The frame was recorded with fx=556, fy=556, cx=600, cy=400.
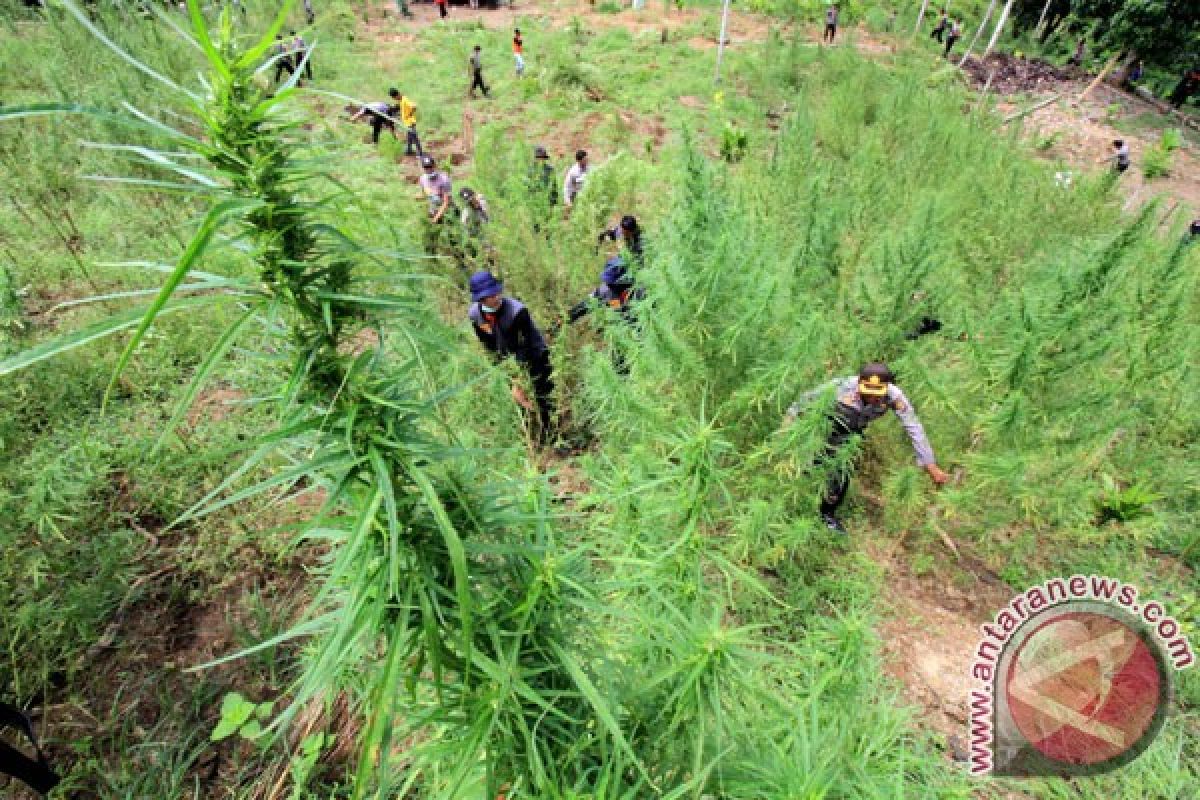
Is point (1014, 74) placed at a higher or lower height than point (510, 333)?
lower

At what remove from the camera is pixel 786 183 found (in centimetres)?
529

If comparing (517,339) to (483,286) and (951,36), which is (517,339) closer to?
(483,286)

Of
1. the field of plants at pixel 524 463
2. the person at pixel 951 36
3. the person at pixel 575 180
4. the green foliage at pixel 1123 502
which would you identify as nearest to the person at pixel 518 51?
the person at pixel 575 180

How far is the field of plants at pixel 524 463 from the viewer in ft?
3.04

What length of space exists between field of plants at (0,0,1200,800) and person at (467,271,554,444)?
206 mm

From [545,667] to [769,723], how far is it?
1066 millimetres

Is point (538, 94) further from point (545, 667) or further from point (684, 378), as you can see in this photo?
point (545, 667)

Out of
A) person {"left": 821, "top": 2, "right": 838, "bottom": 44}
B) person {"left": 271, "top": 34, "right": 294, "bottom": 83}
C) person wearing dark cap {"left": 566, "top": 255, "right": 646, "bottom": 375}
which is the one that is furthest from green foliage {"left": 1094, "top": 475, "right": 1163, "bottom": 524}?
person {"left": 821, "top": 2, "right": 838, "bottom": 44}

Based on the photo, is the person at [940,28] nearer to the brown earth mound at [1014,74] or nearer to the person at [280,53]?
the brown earth mound at [1014,74]

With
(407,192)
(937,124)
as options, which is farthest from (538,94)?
(937,124)

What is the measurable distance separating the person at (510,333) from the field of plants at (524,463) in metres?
0.21

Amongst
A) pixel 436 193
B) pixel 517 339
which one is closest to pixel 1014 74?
pixel 436 193

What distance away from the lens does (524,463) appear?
9.14 feet

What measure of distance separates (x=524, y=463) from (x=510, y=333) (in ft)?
4.29
